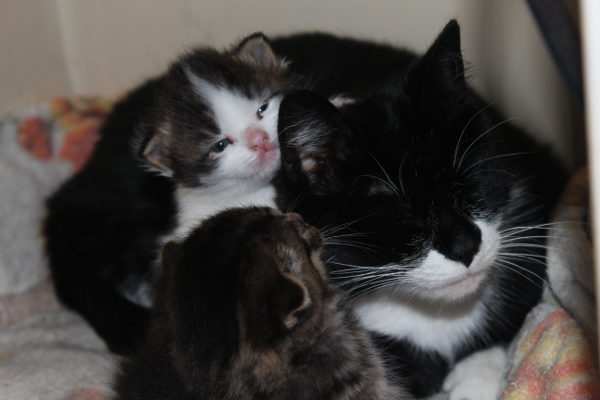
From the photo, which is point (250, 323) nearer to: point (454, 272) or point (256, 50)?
point (454, 272)

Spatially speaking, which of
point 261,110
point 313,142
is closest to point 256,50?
point 261,110

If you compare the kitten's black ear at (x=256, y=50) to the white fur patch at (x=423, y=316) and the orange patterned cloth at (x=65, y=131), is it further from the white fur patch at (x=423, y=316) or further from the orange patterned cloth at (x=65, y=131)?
the orange patterned cloth at (x=65, y=131)

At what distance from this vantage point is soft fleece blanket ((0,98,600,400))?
1.61 metres

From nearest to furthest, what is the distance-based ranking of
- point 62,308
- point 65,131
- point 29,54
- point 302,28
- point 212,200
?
point 212,200
point 62,308
point 302,28
point 65,131
point 29,54

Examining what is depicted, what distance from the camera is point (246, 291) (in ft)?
4.36

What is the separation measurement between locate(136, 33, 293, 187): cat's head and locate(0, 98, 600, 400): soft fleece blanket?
57cm

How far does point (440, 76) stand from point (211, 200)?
71 centimetres

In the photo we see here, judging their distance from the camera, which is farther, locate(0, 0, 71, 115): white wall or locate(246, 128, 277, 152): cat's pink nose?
locate(0, 0, 71, 115): white wall

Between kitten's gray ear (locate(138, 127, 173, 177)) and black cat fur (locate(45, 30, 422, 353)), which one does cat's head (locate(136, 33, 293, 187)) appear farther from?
black cat fur (locate(45, 30, 422, 353))

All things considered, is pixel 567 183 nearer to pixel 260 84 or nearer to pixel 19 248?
pixel 260 84

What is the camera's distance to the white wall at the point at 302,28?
2287mm

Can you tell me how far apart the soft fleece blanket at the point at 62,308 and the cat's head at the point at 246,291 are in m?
0.46

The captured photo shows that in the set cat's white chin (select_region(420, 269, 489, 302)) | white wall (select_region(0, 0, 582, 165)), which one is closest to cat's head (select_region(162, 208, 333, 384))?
cat's white chin (select_region(420, 269, 489, 302))

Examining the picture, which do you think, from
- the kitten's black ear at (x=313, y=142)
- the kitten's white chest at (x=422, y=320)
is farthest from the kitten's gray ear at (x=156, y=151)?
the kitten's white chest at (x=422, y=320)
